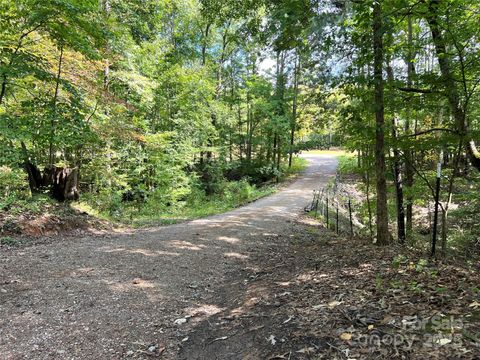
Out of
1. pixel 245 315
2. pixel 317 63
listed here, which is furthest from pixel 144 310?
pixel 317 63

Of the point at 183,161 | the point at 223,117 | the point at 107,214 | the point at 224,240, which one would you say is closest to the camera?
the point at 224,240

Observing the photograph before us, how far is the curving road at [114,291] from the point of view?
10.9 feet

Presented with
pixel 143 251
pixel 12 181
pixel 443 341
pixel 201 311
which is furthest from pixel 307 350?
pixel 12 181

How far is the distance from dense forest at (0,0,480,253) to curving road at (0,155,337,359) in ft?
9.79

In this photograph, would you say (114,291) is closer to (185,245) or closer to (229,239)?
(185,245)

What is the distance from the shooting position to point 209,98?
19359mm

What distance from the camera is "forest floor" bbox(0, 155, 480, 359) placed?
106 inches

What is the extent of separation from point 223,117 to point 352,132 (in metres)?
15.9

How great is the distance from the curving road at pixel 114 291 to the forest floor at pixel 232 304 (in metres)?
0.02

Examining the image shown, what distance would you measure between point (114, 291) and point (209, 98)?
16104mm

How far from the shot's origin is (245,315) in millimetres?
3715

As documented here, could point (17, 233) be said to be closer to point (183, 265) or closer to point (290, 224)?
point (183, 265)

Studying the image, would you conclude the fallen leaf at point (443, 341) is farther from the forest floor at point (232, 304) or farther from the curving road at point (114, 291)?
the curving road at point (114, 291)

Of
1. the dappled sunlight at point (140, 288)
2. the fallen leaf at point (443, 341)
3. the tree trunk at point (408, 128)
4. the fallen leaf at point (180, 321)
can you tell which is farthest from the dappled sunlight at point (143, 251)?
the tree trunk at point (408, 128)
